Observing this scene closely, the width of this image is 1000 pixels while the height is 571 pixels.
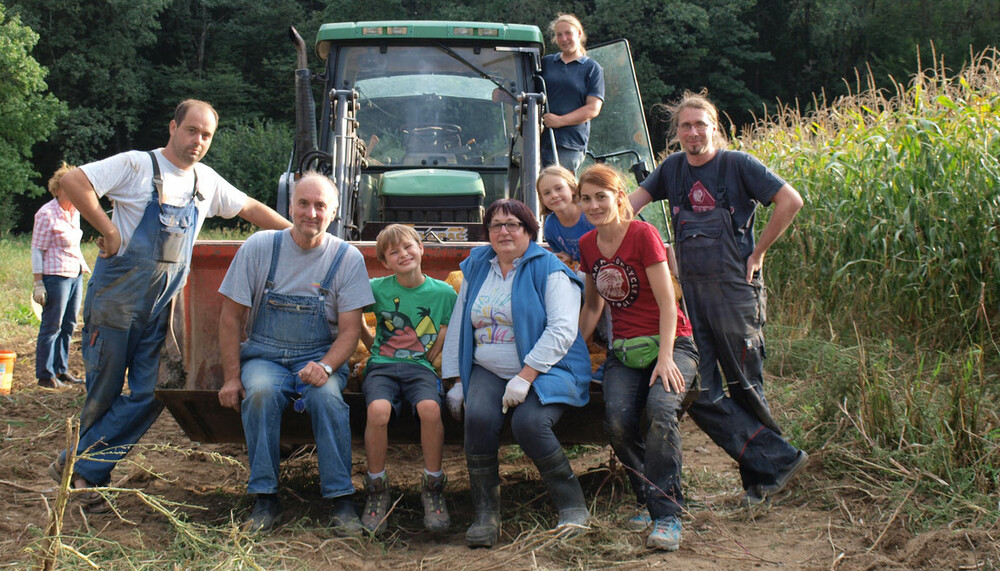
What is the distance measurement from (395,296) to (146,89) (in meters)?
28.3

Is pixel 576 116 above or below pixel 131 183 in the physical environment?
above

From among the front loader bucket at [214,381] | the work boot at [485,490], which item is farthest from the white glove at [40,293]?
the work boot at [485,490]

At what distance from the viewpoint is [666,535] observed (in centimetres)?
356

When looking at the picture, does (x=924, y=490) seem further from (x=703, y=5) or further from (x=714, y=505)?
(x=703, y=5)

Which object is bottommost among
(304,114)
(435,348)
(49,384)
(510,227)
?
(49,384)

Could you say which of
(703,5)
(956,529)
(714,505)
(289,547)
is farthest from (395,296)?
(703,5)

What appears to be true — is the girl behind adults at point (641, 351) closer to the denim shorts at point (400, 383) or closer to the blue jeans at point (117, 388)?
the denim shorts at point (400, 383)

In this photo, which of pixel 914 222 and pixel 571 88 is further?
pixel 571 88

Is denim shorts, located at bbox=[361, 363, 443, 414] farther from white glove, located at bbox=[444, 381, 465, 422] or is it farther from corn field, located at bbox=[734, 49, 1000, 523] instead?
corn field, located at bbox=[734, 49, 1000, 523]

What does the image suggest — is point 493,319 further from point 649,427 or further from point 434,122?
point 434,122

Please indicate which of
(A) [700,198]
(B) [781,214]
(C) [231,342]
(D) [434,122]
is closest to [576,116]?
(D) [434,122]

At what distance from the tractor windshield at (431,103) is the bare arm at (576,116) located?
1.75ft

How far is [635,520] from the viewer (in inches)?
150

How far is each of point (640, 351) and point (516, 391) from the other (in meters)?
0.54
